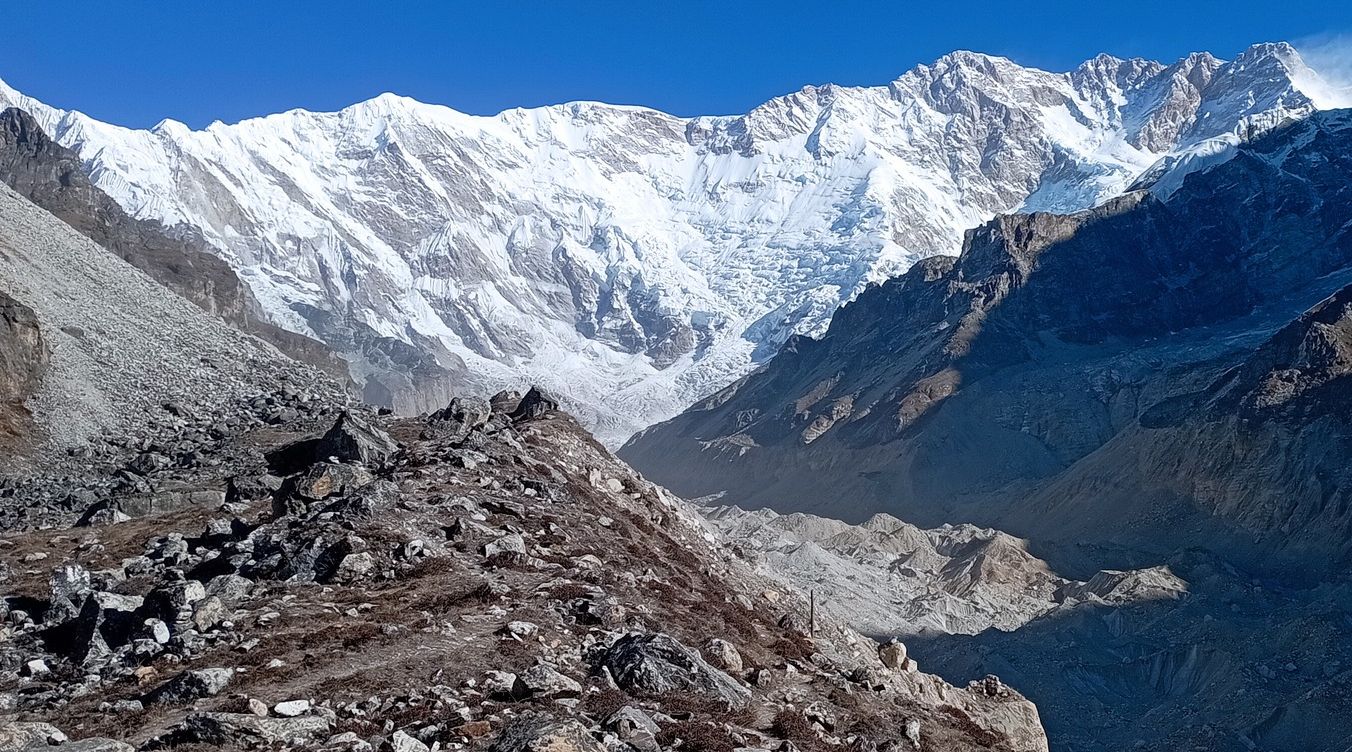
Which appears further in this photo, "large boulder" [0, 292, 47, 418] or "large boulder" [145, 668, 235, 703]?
"large boulder" [0, 292, 47, 418]

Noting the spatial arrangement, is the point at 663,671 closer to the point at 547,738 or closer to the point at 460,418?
the point at 547,738

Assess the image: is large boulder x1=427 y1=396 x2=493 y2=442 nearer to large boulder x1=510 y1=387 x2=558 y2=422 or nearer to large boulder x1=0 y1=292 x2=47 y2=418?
large boulder x1=510 y1=387 x2=558 y2=422

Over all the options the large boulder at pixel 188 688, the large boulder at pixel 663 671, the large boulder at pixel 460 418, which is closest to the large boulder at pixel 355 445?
the large boulder at pixel 460 418

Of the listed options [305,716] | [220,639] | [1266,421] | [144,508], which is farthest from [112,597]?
[1266,421]

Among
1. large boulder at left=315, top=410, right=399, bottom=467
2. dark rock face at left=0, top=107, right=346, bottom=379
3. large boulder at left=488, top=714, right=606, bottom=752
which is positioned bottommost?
large boulder at left=488, top=714, right=606, bottom=752

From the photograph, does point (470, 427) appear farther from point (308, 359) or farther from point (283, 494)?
point (308, 359)

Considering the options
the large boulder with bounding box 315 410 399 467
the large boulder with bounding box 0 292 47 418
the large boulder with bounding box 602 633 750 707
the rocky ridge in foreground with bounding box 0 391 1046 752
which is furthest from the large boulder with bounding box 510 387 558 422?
the large boulder with bounding box 602 633 750 707

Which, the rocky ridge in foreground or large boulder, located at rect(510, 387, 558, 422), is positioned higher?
large boulder, located at rect(510, 387, 558, 422)

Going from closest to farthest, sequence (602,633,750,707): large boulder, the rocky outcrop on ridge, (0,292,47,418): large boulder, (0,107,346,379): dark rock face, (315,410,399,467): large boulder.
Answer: (602,633,750,707): large boulder → (315,410,399,467): large boulder → the rocky outcrop on ridge → (0,292,47,418): large boulder → (0,107,346,379): dark rock face
